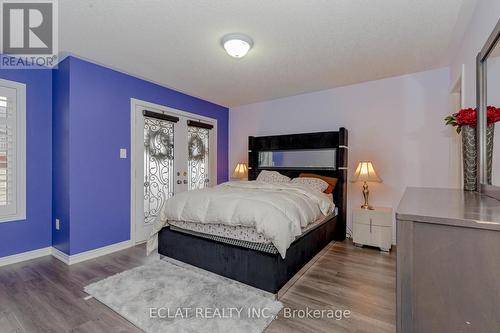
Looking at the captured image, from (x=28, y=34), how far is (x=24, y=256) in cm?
248

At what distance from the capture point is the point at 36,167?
9.74ft

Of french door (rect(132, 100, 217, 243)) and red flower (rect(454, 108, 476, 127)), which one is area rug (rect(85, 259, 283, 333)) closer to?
french door (rect(132, 100, 217, 243))

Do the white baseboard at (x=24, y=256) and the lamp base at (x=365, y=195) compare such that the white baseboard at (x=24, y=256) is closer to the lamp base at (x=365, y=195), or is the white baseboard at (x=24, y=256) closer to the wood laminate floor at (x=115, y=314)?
the wood laminate floor at (x=115, y=314)

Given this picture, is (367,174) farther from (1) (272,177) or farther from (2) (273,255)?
(2) (273,255)

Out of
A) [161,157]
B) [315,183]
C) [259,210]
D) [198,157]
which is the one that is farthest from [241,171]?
[259,210]

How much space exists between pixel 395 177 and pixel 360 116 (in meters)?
1.06

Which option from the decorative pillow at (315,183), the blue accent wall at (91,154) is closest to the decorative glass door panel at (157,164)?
the blue accent wall at (91,154)

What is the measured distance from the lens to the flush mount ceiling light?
2367 mm

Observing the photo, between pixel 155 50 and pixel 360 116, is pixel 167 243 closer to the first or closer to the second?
pixel 155 50

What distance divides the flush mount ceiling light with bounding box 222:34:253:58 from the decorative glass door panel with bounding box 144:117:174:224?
191 cm

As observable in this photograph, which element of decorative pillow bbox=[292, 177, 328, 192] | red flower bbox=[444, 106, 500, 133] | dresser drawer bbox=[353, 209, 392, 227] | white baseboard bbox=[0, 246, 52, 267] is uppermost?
red flower bbox=[444, 106, 500, 133]

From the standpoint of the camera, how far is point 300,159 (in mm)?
4148

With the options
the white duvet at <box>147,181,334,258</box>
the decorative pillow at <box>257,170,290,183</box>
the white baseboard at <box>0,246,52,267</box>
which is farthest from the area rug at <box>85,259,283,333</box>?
the decorative pillow at <box>257,170,290,183</box>

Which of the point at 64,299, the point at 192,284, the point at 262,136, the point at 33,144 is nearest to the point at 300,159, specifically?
the point at 262,136
